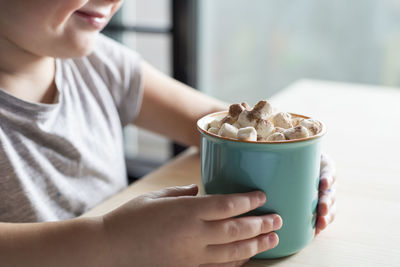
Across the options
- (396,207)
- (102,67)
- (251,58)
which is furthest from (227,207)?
(251,58)

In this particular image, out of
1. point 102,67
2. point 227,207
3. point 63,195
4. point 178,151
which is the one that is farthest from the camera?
point 178,151

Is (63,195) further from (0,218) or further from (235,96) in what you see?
(235,96)

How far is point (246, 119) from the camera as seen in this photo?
499mm

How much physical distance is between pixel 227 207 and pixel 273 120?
0.12 metres

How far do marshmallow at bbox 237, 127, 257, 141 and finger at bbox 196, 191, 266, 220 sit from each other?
6 centimetres

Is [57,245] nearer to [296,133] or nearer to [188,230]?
[188,230]

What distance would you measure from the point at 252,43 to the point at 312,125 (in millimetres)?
2039

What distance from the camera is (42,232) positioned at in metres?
0.51

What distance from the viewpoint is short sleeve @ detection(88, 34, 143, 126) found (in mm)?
953

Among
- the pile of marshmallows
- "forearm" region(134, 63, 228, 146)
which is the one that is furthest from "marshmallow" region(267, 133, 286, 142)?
"forearm" region(134, 63, 228, 146)

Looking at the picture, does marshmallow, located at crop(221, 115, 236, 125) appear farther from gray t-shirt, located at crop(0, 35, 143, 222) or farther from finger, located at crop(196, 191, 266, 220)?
gray t-shirt, located at crop(0, 35, 143, 222)

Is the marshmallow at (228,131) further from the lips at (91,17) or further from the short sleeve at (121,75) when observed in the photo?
the short sleeve at (121,75)

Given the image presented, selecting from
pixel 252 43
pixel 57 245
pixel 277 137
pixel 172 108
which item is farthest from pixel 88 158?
pixel 252 43

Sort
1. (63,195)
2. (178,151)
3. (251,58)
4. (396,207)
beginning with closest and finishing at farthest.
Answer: (396,207) → (63,195) → (178,151) → (251,58)
